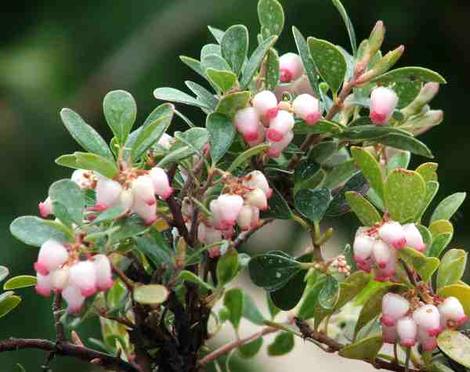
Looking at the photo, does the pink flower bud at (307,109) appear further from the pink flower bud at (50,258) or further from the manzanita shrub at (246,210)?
the pink flower bud at (50,258)

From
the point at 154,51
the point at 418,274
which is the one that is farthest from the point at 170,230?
the point at 154,51

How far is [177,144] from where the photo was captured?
620 mm

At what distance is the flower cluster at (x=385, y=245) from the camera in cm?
Result: 62

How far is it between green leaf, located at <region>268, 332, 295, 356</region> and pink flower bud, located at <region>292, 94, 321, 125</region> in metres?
0.26

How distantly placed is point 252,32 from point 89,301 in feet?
4.81

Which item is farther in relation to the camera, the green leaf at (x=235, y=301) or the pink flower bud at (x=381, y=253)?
the green leaf at (x=235, y=301)

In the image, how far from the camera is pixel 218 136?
2.04 feet

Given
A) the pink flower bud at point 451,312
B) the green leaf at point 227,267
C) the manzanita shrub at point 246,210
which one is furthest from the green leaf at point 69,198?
the pink flower bud at point 451,312

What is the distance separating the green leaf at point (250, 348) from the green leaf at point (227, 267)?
197 millimetres

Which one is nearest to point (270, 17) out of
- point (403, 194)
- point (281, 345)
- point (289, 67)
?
point (289, 67)

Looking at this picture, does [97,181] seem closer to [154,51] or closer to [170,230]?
[170,230]

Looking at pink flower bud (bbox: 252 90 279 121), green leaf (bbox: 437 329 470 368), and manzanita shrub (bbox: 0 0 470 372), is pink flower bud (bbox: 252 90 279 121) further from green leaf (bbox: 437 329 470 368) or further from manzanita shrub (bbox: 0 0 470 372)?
green leaf (bbox: 437 329 470 368)

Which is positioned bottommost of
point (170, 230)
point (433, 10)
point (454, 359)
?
point (433, 10)

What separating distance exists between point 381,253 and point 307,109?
0.30ft
